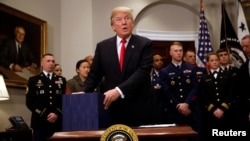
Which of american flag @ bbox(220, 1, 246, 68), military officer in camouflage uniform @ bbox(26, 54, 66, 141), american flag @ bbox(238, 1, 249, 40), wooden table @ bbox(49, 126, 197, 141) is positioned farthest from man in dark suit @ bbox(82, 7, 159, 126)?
american flag @ bbox(238, 1, 249, 40)

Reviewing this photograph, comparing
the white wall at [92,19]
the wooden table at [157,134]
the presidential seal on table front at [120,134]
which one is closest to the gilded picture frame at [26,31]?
the white wall at [92,19]

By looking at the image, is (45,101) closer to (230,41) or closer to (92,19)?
(92,19)

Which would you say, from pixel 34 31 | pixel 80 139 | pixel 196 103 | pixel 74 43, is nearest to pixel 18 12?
pixel 34 31

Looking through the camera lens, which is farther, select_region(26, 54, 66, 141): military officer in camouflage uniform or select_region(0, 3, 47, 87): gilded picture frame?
select_region(0, 3, 47, 87): gilded picture frame

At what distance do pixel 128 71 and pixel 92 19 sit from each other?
490cm

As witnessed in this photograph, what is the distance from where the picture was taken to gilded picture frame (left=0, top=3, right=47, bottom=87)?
5004 millimetres

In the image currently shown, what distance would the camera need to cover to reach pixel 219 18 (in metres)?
7.21

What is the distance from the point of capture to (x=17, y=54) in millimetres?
5312

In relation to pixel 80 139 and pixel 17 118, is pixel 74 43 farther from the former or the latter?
pixel 80 139

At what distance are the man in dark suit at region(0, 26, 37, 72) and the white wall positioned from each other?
0.50 meters

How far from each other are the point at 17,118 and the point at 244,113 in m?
2.92

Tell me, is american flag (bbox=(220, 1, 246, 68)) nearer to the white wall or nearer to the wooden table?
the white wall

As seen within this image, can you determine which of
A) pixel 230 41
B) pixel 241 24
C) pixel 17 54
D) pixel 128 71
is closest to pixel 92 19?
pixel 17 54

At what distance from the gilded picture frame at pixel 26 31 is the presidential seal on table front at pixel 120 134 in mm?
3858
